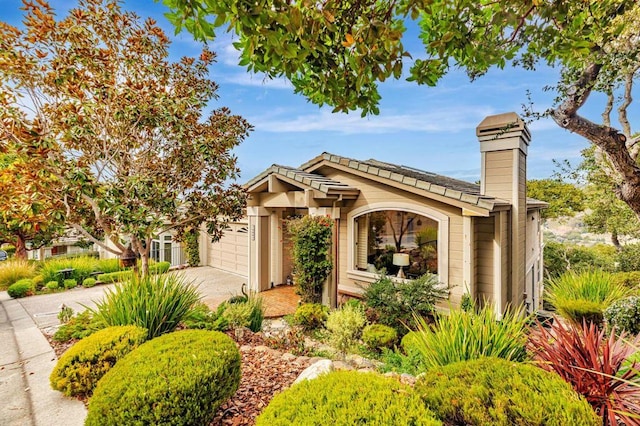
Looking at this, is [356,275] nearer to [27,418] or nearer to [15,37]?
[27,418]

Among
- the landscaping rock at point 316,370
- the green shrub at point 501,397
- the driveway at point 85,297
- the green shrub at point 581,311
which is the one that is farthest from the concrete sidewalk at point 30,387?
the green shrub at point 581,311

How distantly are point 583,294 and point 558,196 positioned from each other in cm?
1474

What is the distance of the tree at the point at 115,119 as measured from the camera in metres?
5.57

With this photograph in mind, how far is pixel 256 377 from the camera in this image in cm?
374

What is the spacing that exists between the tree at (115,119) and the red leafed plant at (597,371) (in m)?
6.62

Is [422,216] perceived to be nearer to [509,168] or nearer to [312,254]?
[509,168]

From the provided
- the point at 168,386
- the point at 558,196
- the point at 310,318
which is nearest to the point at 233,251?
the point at 310,318

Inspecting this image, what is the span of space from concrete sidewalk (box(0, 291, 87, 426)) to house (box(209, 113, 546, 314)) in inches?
216

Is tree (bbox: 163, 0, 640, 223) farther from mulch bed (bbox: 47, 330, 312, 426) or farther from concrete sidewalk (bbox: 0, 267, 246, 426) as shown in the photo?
concrete sidewalk (bbox: 0, 267, 246, 426)

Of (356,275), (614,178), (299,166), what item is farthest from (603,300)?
(299,166)

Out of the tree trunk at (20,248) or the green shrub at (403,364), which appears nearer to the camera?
the green shrub at (403,364)

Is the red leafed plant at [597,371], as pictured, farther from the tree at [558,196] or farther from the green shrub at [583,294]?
the tree at [558,196]

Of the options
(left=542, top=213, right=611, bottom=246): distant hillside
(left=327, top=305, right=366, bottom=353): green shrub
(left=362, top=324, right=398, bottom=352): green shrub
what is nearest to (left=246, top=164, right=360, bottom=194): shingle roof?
(left=327, top=305, right=366, bottom=353): green shrub

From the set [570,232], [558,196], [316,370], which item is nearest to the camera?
[316,370]
